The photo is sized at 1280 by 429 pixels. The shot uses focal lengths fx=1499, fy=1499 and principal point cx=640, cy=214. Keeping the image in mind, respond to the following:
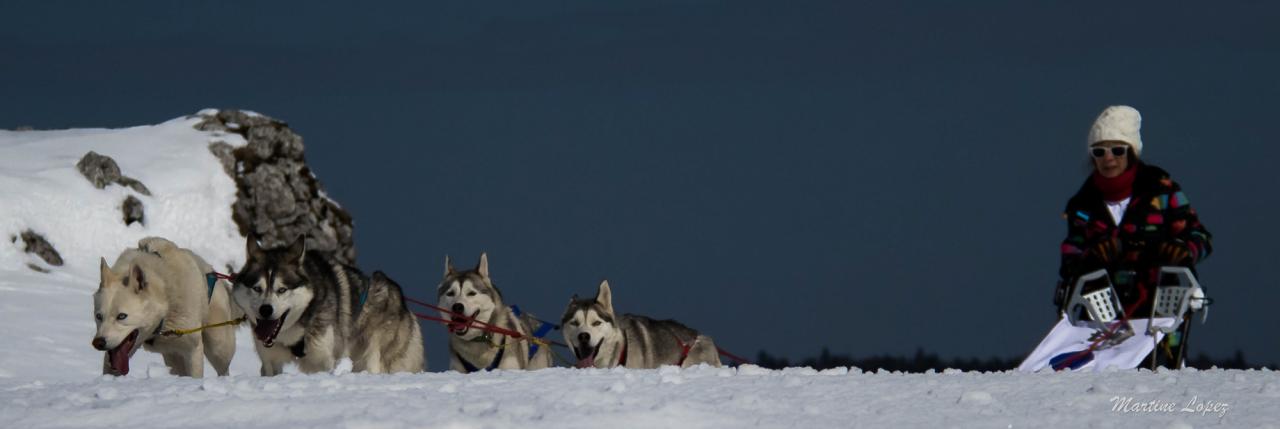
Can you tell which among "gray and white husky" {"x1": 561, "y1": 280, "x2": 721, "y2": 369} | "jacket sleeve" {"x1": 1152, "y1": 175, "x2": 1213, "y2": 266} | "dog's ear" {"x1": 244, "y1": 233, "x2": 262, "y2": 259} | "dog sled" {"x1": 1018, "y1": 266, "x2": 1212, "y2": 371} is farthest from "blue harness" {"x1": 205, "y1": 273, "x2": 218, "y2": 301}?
"jacket sleeve" {"x1": 1152, "y1": 175, "x2": 1213, "y2": 266}

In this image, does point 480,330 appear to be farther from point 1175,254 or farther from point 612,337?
point 1175,254

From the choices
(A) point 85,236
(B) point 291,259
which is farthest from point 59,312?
(B) point 291,259

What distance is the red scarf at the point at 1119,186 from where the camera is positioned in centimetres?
770

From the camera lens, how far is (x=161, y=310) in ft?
29.5

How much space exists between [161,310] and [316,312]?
106cm

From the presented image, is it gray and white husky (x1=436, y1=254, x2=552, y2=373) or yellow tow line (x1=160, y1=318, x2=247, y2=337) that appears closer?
yellow tow line (x1=160, y1=318, x2=247, y2=337)

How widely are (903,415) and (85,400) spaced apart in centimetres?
348

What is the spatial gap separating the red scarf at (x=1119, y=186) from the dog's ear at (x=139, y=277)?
218 inches

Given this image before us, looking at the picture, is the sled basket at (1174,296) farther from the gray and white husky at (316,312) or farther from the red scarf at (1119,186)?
the gray and white husky at (316,312)

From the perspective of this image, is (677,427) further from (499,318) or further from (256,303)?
(499,318)

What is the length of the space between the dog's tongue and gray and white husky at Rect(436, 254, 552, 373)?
223 cm

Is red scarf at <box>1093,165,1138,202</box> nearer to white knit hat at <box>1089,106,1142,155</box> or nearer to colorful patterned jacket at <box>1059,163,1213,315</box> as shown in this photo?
colorful patterned jacket at <box>1059,163,1213,315</box>

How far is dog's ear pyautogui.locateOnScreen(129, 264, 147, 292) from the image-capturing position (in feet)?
29.3

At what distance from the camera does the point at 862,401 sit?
21.0 ft
